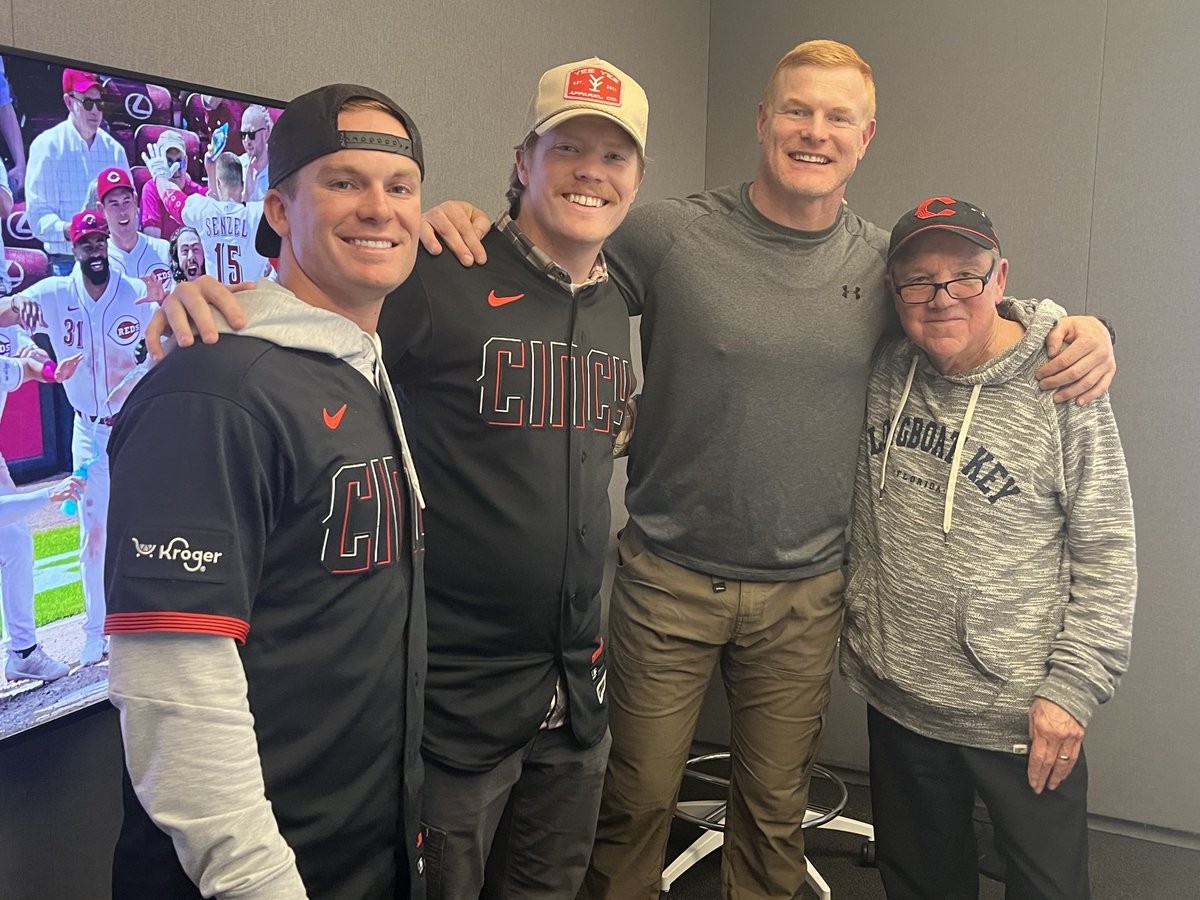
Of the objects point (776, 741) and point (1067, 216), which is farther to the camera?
point (1067, 216)

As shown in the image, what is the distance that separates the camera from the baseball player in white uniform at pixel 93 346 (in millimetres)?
1252

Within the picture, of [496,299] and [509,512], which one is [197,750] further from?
[496,299]

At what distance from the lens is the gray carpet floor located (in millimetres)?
2621

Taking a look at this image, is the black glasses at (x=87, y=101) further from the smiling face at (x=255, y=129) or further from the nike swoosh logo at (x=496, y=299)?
the nike swoosh logo at (x=496, y=299)

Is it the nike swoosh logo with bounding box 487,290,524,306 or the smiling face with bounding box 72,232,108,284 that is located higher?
the smiling face with bounding box 72,232,108,284

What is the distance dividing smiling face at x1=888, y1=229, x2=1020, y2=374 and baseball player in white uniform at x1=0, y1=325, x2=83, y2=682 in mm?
1412

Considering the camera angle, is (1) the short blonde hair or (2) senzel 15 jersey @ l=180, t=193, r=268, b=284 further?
(1) the short blonde hair

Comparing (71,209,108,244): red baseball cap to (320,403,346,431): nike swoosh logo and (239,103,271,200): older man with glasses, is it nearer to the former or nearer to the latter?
(239,103,271,200): older man with glasses

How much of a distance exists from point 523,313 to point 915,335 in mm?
761

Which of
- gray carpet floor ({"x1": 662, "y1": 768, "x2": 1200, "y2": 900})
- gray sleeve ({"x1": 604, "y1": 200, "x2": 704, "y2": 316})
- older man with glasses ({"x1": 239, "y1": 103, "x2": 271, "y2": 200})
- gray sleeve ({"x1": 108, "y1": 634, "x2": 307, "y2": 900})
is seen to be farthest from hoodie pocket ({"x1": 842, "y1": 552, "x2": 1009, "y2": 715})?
older man with glasses ({"x1": 239, "y1": 103, "x2": 271, "y2": 200})

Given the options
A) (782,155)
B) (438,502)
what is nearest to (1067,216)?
(782,155)

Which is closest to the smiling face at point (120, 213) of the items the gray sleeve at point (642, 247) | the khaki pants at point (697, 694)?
the gray sleeve at point (642, 247)

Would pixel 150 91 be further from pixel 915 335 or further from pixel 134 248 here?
pixel 915 335

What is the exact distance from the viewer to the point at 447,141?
86.3 inches
